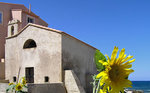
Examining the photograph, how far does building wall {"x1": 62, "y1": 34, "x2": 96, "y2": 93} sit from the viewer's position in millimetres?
13945

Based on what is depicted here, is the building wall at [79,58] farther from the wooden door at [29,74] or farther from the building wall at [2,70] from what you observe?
the building wall at [2,70]

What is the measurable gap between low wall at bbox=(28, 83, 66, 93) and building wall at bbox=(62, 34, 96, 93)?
1.59 m

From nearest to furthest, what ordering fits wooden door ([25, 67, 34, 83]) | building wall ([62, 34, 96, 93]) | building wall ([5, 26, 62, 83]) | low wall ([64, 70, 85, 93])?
low wall ([64, 70, 85, 93]) < building wall ([5, 26, 62, 83]) < building wall ([62, 34, 96, 93]) < wooden door ([25, 67, 34, 83])

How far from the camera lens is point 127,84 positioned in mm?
2096

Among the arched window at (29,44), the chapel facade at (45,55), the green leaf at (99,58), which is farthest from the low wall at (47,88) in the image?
the arched window at (29,44)

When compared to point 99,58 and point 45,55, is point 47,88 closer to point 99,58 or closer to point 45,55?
point 45,55

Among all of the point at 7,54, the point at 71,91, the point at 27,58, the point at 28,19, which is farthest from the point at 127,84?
the point at 28,19

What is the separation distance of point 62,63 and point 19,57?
4.49 metres

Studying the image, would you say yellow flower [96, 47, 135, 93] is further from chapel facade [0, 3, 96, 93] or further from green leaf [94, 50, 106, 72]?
chapel facade [0, 3, 96, 93]

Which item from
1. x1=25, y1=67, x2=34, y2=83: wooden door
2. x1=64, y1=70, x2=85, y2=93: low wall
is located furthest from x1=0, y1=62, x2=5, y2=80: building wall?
x1=64, y1=70, x2=85, y2=93: low wall

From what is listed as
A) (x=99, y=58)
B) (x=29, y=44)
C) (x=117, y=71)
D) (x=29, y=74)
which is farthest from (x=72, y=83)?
(x=117, y=71)

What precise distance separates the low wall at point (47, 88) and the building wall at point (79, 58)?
5.21ft

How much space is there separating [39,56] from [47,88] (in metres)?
3.31

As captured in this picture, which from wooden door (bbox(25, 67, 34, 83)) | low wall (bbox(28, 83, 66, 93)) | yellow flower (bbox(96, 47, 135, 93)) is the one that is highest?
yellow flower (bbox(96, 47, 135, 93))
